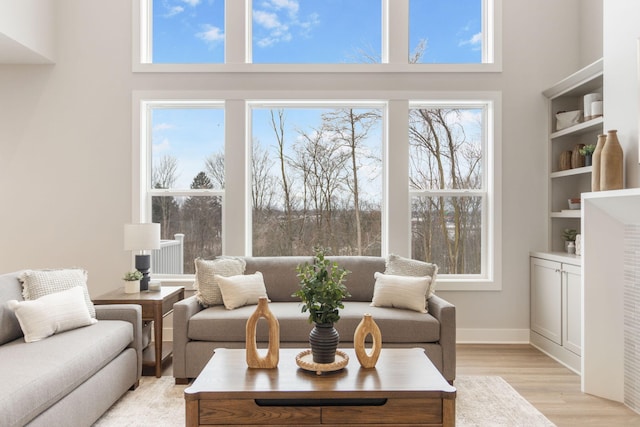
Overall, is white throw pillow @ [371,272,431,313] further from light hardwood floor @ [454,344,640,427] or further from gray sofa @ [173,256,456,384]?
light hardwood floor @ [454,344,640,427]

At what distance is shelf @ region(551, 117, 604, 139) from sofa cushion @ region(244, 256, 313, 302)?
106 inches

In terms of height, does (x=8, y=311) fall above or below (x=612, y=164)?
below

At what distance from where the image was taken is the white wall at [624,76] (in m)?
2.89

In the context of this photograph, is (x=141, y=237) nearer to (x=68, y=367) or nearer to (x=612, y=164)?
(x=68, y=367)

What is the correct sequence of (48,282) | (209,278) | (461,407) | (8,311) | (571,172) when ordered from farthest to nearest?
(571,172)
(209,278)
(48,282)
(461,407)
(8,311)

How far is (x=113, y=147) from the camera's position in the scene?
4449mm

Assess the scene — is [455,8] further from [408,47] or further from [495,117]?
[495,117]

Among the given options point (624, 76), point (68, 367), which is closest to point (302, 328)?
point (68, 367)

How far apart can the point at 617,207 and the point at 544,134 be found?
168cm

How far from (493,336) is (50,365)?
3.79 m

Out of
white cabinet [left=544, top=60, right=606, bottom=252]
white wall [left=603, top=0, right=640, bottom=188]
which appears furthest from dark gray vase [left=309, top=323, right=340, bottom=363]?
white cabinet [left=544, top=60, right=606, bottom=252]

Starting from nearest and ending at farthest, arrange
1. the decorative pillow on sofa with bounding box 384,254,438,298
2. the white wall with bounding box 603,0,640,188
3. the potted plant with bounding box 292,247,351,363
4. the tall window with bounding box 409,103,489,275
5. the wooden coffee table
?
the wooden coffee table, the potted plant with bounding box 292,247,351,363, the white wall with bounding box 603,0,640,188, the decorative pillow on sofa with bounding box 384,254,438,298, the tall window with bounding box 409,103,489,275

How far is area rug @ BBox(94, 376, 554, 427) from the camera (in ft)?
8.81

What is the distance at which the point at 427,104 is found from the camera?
4566mm
